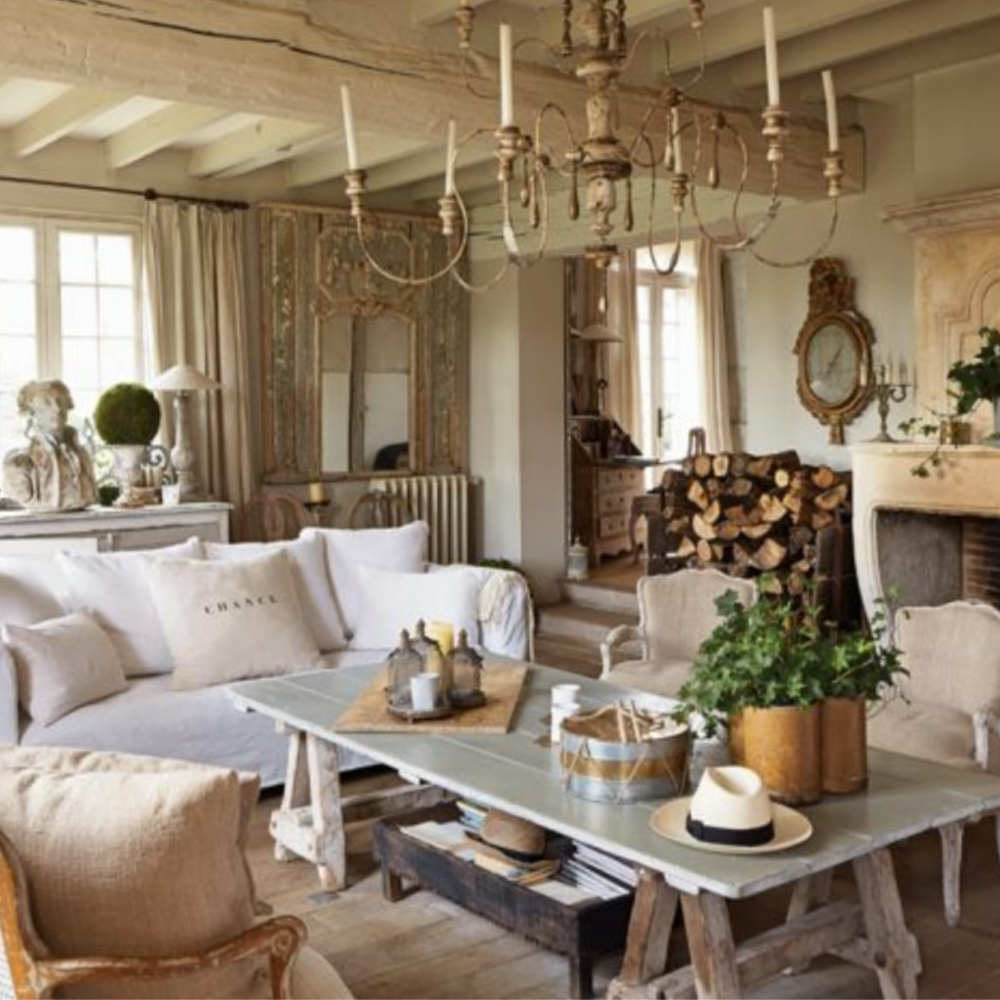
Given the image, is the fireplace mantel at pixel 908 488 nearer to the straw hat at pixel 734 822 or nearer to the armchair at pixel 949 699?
the armchair at pixel 949 699

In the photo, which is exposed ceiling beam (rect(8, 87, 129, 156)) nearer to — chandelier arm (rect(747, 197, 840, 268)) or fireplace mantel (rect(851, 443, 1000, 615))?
chandelier arm (rect(747, 197, 840, 268))

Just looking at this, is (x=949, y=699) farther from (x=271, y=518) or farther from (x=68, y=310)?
(x=68, y=310)

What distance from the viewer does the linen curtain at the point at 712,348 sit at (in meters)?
10.6

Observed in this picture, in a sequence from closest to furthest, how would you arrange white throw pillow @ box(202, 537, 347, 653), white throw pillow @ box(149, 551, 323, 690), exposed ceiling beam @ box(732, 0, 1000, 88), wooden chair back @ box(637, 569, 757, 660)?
1. white throw pillow @ box(149, 551, 323, 690)
2. wooden chair back @ box(637, 569, 757, 660)
3. exposed ceiling beam @ box(732, 0, 1000, 88)
4. white throw pillow @ box(202, 537, 347, 653)

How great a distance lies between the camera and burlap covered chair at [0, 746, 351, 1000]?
1827mm

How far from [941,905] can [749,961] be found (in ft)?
3.62

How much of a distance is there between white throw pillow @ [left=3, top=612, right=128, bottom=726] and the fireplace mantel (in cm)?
314

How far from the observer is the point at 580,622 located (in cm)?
753

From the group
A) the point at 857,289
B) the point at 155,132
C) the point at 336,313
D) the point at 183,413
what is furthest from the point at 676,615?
the point at 336,313

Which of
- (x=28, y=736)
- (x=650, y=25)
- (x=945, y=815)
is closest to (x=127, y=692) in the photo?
(x=28, y=736)

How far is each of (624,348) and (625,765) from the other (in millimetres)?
7717

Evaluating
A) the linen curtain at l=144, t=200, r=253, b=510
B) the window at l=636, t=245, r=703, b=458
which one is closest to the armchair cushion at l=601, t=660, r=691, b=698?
the linen curtain at l=144, t=200, r=253, b=510

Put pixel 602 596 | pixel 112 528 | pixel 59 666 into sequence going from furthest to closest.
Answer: pixel 602 596
pixel 112 528
pixel 59 666

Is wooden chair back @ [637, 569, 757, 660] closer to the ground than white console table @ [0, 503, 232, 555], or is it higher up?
closer to the ground
